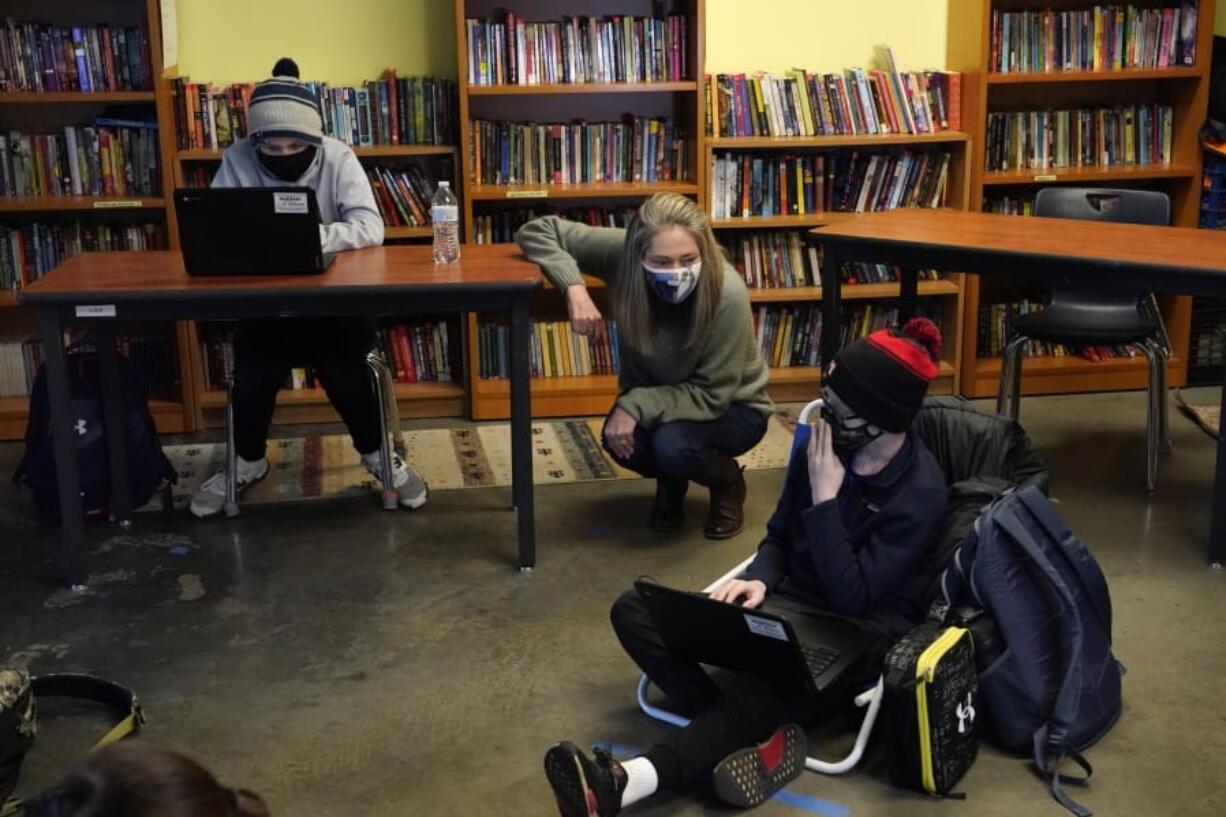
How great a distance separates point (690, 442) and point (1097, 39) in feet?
8.03

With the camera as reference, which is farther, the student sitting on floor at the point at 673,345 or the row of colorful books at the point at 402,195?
the row of colorful books at the point at 402,195

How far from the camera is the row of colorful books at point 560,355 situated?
201 inches

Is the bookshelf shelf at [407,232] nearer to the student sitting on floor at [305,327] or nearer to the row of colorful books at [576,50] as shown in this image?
the row of colorful books at [576,50]

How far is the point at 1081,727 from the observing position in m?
2.70

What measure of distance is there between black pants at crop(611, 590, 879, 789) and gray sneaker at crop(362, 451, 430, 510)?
1438 mm

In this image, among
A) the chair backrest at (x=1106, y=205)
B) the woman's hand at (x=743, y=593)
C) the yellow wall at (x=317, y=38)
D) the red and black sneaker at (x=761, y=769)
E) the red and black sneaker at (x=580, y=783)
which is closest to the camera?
the red and black sneaker at (x=580, y=783)

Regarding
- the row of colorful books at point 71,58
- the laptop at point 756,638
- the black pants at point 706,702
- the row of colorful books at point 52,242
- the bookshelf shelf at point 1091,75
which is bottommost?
the black pants at point 706,702

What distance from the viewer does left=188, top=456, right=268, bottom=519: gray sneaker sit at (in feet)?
13.4

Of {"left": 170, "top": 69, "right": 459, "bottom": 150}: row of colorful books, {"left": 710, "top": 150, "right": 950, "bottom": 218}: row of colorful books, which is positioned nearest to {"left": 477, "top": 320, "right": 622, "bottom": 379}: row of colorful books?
{"left": 710, "top": 150, "right": 950, "bottom": 218}: row of colorful books

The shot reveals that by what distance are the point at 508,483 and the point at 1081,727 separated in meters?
2.07

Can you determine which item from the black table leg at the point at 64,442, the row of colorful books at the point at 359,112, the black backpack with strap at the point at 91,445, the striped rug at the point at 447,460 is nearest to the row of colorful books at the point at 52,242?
the row of colorful books at the point at 359,112

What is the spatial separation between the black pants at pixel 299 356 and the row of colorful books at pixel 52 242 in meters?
1.06

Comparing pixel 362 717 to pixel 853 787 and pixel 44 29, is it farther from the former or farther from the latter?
pixel 44 29

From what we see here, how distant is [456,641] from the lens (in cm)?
329
